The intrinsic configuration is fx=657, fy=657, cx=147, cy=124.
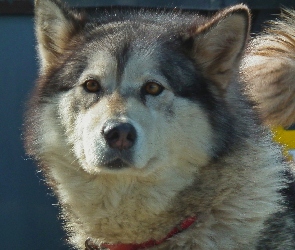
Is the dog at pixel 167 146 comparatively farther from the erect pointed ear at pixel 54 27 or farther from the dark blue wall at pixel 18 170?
the dark blue wall at pixel 18 170

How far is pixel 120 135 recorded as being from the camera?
2.85 metres

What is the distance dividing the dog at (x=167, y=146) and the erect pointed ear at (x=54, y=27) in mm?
157

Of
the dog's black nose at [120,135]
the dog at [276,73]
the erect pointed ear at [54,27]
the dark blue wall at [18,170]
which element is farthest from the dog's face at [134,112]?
the dark blue wall at [18,170]

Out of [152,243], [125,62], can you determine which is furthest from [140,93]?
[152,243]

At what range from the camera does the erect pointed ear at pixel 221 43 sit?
3.07 metres

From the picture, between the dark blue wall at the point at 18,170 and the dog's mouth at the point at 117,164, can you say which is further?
the dark blue wall at the point at 18,170

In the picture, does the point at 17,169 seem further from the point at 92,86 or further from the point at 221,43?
the point at 221,43

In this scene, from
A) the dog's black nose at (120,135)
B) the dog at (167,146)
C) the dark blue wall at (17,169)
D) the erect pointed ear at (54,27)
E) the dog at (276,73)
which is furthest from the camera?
the dark blue wall at (17,169)

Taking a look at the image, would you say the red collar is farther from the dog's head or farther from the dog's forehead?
the dog's forehead

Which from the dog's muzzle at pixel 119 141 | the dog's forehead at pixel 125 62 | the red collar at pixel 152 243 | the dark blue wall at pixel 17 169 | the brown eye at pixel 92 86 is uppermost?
the dog's forehead at pixel 125 62

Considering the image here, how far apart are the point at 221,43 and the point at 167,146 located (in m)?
0.57

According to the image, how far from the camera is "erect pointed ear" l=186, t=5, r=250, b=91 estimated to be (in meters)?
3.07

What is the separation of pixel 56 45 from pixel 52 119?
0.42 metres

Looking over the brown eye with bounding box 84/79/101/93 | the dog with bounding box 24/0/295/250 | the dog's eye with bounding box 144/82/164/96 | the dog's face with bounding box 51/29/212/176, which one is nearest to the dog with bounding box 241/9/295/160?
the dog with bounding box 24/0/295/250
